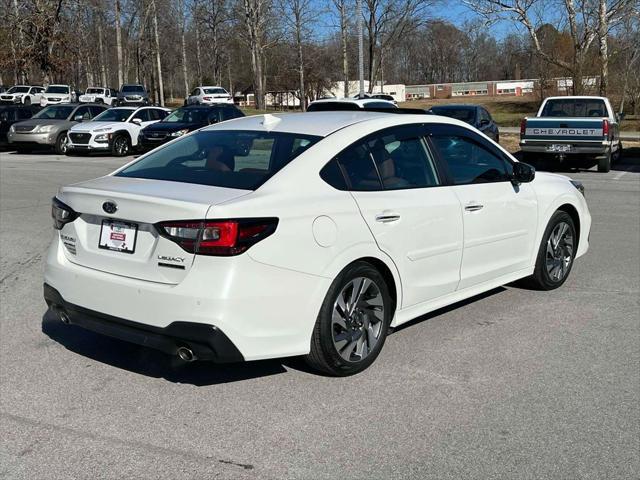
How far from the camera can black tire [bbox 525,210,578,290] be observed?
6.21 m

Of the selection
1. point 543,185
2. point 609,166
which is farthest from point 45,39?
point 543,185

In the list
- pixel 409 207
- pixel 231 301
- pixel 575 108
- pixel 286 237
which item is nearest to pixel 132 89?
pixel 575 108

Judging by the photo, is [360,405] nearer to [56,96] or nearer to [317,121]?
[317,121]

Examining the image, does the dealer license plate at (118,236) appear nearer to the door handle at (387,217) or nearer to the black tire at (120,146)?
the door handle at (387,217)

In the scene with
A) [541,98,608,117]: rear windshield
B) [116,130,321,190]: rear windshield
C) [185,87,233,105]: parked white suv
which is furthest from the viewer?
[185,87,233,105]: parked white suv

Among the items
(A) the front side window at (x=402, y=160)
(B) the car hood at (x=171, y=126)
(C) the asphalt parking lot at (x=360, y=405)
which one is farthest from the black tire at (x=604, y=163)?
(A) the front side window at (x=402, y=160)

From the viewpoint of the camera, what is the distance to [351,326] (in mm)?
4453

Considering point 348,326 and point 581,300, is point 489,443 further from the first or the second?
point 581,300

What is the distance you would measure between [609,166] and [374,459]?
52.5ft

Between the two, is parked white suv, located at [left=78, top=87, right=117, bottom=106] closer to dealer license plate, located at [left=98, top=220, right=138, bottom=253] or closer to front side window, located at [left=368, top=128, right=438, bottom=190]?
front side window, located at [left=368, top=128, right=438, bottom=190]

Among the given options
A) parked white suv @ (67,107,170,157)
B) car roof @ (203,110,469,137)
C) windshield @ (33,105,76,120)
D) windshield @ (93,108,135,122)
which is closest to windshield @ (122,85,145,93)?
windshield @ (33,105,76,120)

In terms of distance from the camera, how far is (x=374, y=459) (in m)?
3.47

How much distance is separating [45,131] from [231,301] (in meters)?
22.9

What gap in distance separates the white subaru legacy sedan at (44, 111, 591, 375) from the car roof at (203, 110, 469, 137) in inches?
0.8
